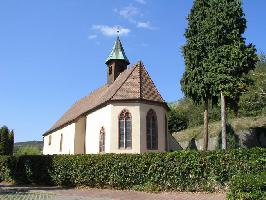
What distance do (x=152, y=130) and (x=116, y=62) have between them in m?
10.6

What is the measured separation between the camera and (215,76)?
30984mm

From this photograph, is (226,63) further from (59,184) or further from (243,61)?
(59,184)

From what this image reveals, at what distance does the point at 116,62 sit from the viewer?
123ft

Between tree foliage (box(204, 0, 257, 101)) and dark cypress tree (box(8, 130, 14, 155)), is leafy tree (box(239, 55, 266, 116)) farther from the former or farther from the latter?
dark cypress tree (box(8, 130, 14, 155))

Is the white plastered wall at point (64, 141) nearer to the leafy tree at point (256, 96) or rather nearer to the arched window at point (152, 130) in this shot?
the arched window at point (152, 130)

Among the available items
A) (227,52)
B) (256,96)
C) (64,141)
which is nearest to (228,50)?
(227,52)

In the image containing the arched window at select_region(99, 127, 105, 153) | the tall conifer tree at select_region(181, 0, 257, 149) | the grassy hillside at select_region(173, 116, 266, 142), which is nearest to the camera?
the tall conifer tree at select_region(181, 0, 257, 149)

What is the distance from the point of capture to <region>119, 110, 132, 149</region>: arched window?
1144 inches

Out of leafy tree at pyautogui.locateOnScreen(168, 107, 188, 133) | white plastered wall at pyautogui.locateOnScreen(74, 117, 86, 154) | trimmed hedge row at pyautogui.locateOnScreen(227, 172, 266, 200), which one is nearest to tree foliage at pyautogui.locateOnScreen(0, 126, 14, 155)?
white plastered wall at pyautogui.locateOnScreen(74, 117, 86, 154)

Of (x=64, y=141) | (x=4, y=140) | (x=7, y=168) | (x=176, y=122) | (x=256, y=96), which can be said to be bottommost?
(x=7, y=168)

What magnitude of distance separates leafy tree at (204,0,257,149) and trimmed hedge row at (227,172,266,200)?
637 inches

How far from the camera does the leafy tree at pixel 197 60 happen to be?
3225 cm

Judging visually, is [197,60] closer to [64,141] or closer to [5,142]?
[64,141]

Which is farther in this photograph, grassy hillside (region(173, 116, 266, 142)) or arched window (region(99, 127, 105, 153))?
grassy hillside (region(173, 116, 266, 142))
